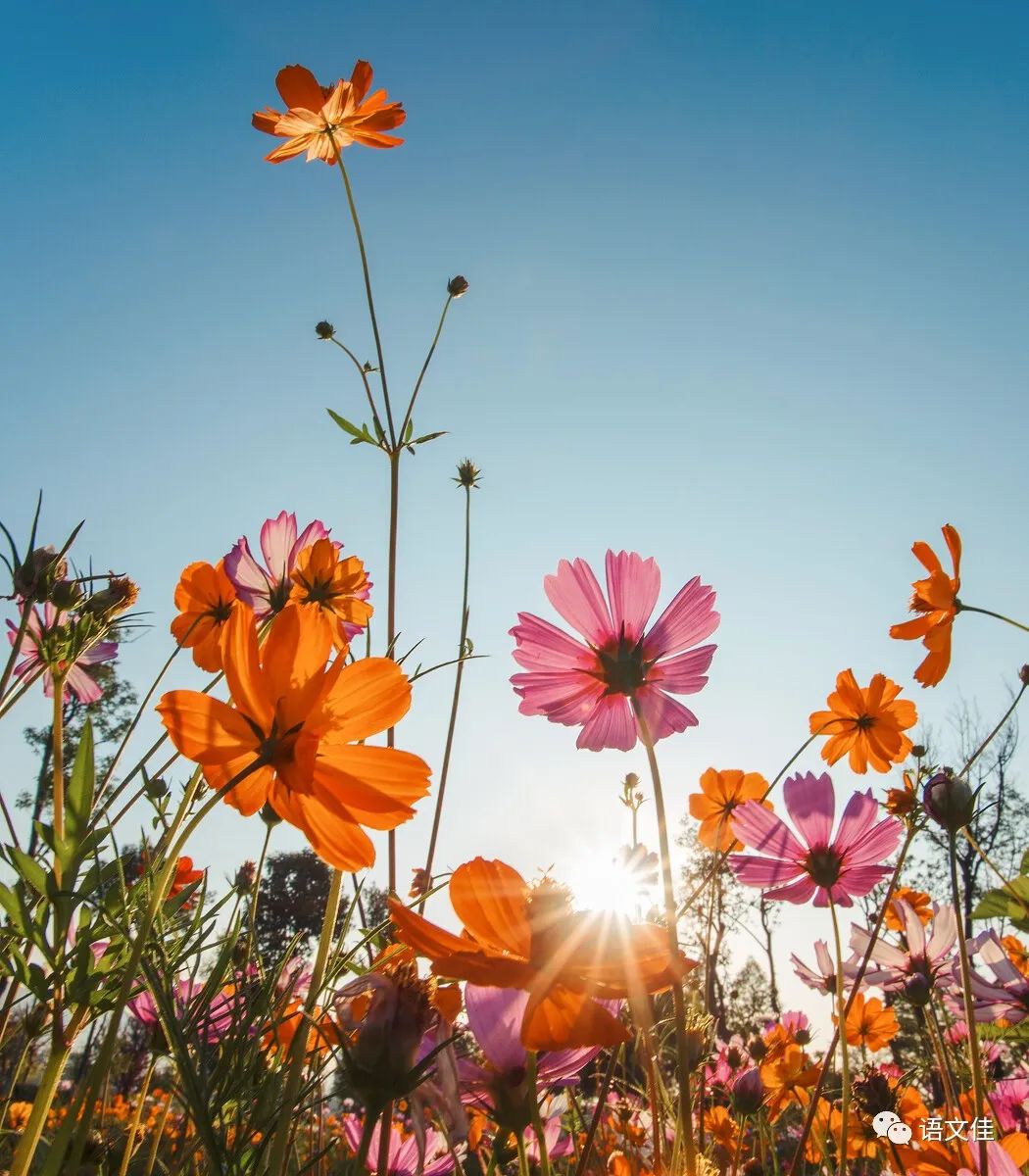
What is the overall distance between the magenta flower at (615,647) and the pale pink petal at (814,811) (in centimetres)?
39

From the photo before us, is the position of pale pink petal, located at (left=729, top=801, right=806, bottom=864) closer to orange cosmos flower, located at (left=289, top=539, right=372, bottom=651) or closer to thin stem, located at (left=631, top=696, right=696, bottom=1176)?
thin stem, located at (left=631, top=696, right=696, bottom=1176)

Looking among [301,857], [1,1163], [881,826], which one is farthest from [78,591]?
[301,857]

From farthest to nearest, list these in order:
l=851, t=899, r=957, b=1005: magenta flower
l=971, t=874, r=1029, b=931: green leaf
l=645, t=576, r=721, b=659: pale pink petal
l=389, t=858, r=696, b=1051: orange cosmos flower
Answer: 1. l=851, t=899, r=957, b=1005: magenta flower
2. l=645, t=576, r=721, b=659: pale pink petal
3. l=971, t=874, r=1029, b=931: green leaf
4. l=389, t=858, r=696, b=1051: orange cosmos flower

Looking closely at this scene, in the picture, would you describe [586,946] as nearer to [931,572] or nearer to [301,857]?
[931,572]

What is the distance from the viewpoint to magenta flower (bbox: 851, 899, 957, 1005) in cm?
169

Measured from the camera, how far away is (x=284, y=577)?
1.56 meters


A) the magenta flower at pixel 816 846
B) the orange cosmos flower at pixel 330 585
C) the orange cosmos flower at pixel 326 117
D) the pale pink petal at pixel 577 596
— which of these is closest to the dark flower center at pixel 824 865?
the magenta flower at pixel 816 846

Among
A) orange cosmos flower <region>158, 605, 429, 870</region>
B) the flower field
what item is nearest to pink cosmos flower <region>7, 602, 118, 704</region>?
the flower field

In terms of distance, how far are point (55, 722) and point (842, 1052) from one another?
0.95 metres

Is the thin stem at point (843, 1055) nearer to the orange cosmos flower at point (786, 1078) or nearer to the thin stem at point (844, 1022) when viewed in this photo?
the thin stem at point (844, 1022)

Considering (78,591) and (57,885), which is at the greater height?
(78,591)

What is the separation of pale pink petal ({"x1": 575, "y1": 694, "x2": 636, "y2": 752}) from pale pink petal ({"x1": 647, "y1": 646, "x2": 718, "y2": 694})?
90 millimetres

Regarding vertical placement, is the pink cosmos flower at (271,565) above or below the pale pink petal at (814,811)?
above

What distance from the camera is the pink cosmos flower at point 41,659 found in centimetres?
114
